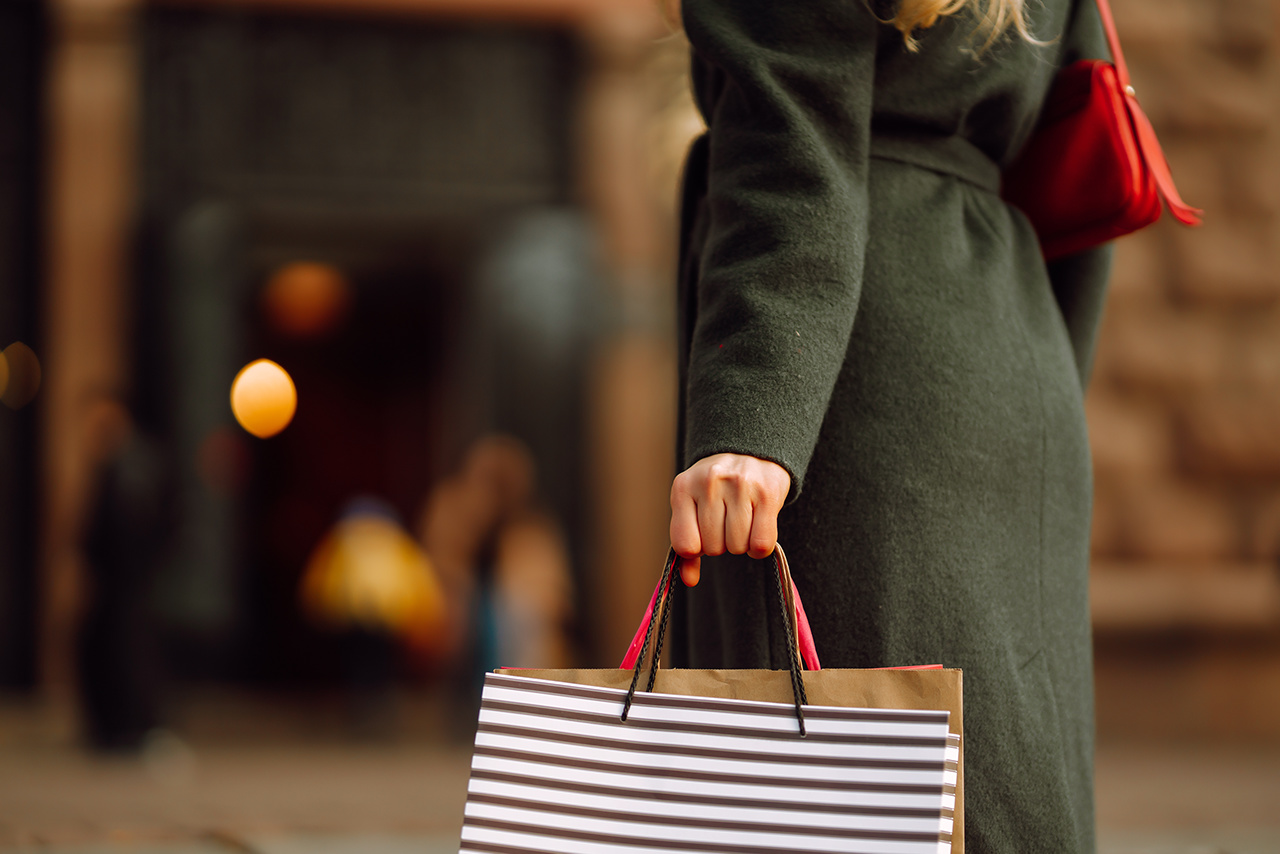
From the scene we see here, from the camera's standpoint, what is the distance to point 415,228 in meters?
10.3

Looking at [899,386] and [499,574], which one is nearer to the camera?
[899,386]

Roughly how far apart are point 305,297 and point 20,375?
99.9 inches

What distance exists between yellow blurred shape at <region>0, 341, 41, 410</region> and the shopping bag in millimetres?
9151

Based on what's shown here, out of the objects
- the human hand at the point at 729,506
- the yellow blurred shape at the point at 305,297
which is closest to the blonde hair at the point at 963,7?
the human hand at the point at 729,506

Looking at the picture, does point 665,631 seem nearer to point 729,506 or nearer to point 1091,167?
point 729,506

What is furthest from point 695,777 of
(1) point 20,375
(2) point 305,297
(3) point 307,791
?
(2) point 305,297

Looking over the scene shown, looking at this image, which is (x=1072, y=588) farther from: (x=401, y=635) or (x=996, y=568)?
(x=401, y=635)

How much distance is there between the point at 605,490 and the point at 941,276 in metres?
8.67

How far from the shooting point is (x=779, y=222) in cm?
140

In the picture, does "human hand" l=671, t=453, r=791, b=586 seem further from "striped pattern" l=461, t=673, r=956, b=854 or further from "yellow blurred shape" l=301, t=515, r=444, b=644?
"yellow blurred shape" l=301, t=515, r=444, b=644

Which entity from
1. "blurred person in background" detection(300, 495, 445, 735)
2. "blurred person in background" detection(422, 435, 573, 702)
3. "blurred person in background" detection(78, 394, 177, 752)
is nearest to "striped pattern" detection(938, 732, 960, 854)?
"blurred person in background" detection(422, 435, 573, 702)

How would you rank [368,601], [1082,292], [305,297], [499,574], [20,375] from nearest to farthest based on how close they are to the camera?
1. [1082,292]
2. [499,574]
3. [368,601]
4. [20,375]
5. [305,297]

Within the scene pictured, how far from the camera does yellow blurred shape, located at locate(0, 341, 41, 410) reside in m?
9.48

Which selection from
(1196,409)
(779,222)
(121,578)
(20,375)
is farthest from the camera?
(20,375)
